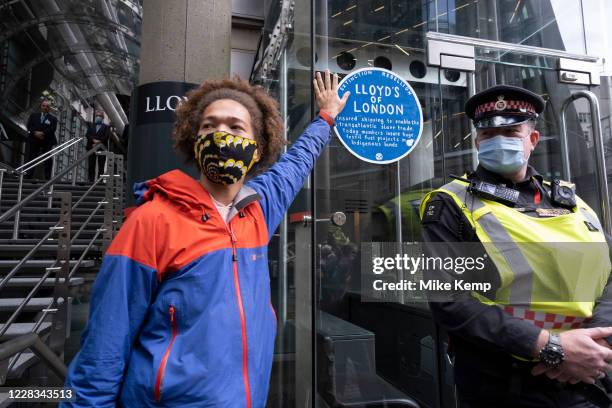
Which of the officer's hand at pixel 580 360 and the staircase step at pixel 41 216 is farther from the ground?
the staircase step at pixel 41 216

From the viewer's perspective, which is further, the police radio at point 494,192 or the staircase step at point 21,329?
the staircase step at point 21,329

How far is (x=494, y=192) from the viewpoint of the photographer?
1477mm

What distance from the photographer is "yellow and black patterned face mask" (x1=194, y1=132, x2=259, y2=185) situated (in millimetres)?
1418

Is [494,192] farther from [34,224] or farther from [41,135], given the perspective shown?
[41,135]

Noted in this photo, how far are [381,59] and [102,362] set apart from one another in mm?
2158

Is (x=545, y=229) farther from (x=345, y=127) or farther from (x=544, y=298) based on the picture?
(x=345, y=127)

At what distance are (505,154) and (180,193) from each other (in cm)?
119

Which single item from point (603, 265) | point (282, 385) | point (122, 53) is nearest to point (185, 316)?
point (603, 265)

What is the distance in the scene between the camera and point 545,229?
1.41 metres

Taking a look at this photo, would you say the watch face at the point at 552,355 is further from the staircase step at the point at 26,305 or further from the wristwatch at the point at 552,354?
the staircase step at the point at 26,305

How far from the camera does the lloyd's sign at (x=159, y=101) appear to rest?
9.32ft

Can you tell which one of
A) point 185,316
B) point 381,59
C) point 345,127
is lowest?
point 185,316

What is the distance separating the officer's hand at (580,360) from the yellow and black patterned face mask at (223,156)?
45.1 inches

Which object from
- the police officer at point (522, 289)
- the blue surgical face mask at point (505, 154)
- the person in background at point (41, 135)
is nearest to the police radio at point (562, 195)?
the police officer at point (522, 289)
